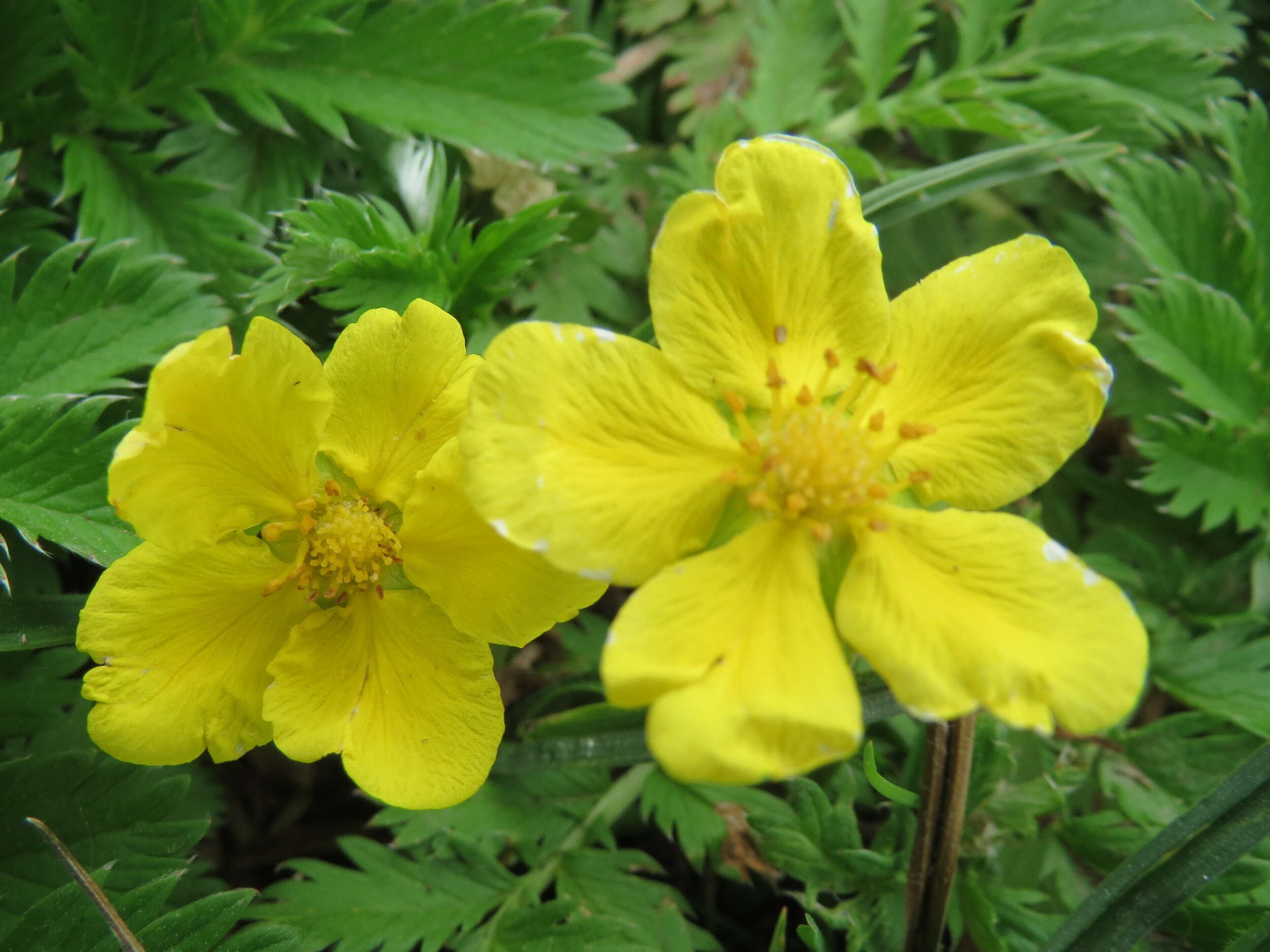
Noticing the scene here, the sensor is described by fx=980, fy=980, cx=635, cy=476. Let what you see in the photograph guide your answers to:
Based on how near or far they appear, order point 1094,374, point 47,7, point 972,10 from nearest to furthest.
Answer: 1. point 1094,374
2. point 47,7
3. point 972,10

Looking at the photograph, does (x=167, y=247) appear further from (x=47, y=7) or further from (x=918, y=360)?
(x=918, y=360)

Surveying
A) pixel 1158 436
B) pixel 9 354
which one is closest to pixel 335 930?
pixel 9 354

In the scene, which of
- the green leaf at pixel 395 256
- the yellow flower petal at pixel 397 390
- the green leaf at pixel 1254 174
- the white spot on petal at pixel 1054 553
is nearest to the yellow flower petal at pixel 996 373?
the white spot on petal at pixel 1054 553

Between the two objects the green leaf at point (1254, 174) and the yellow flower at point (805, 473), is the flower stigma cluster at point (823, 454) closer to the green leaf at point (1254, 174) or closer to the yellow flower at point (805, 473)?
the yellow flower at point (805, 473)

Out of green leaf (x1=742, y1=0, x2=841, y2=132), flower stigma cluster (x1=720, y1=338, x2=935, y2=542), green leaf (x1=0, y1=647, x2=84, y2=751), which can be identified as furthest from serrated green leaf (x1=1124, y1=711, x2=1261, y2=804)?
green leaf (x1=0, y1=647, x2=84, y2=751)

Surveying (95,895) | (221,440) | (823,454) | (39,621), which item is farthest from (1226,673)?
(39,621)

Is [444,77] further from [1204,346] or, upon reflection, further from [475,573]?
[1204,346]

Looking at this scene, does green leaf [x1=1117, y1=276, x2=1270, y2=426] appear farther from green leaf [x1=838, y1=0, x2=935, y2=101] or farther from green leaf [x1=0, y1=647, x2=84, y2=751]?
green leaf [x1=0, y1=647, x2=84, y2=751]
